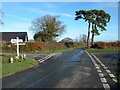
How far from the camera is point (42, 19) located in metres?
43.4

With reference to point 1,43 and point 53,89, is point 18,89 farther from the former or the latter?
point 1,43

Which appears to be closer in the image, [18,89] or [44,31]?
[18,89]

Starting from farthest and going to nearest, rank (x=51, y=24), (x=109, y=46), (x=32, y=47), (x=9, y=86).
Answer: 1. (x=51, y=24)
2. (x=109, y=46)
3. (x=32, y=47)
4. (x=9, y=86)

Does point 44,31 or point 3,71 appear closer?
point 3,71

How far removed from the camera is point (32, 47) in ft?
104

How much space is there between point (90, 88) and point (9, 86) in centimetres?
294

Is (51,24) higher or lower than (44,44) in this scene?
higher

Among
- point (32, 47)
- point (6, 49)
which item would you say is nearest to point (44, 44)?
point (32, 47)

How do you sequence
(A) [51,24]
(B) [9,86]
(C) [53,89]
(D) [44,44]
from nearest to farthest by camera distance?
(C) [53,89] → (B) [9,86] → (D) [44,44] → (A) [51,24]

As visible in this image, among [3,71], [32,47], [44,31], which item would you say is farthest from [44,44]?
[3,71]

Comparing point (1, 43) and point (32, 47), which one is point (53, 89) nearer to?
point (32, 47)

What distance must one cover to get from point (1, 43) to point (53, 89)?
30.3m

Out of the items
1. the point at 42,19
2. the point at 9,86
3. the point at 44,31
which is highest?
the point at 42,19

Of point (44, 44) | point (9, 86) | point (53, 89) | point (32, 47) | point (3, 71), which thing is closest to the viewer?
point (53, 89)
